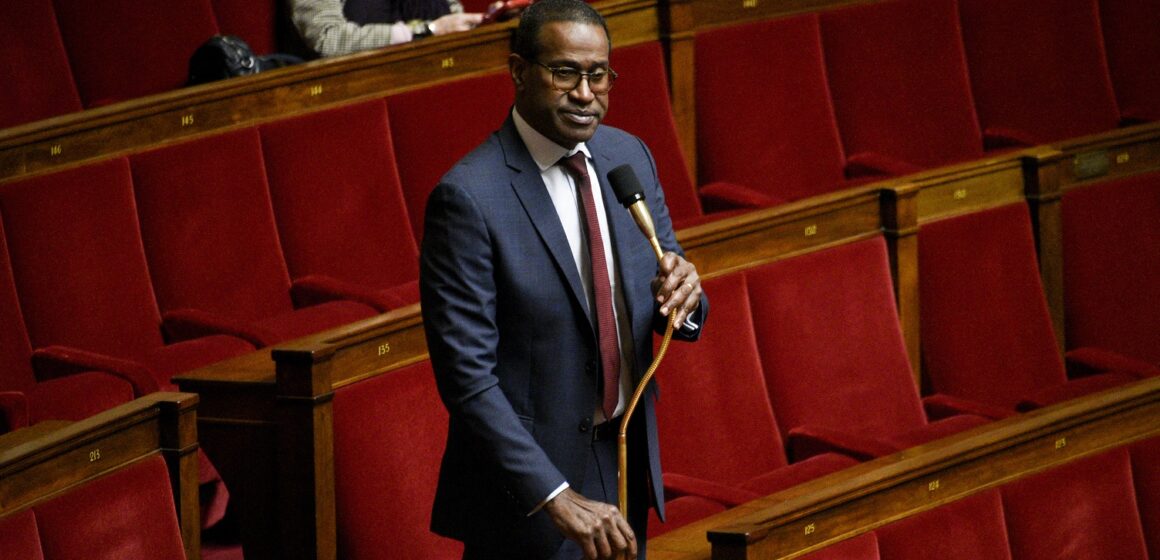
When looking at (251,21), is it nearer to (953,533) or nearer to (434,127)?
(434,127)

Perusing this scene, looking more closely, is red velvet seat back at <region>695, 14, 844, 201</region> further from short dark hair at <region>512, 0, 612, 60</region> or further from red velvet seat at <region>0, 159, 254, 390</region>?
short dark hair at <region>512, 0, 612, 60</region>

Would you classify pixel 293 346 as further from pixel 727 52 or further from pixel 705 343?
pixel 727 52

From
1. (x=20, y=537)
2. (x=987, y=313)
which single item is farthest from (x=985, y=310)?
(x=20, y=537)

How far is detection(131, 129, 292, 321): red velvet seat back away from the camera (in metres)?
0.61

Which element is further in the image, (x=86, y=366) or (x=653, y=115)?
(x=653, y=115)

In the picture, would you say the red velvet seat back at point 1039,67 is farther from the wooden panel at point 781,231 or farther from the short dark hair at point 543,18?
the short dark hair at point 543,18

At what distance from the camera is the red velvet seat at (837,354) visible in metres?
0.61

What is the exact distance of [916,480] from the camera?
472 millimetres

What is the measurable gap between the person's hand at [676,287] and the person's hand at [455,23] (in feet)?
1.40

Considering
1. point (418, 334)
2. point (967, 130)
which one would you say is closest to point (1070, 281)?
point (967, 130)

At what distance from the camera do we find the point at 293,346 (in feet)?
1.60

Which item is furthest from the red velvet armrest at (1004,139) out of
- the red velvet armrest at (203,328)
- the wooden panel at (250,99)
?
the red velvet armrest at (203,328)

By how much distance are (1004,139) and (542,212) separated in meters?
0.56

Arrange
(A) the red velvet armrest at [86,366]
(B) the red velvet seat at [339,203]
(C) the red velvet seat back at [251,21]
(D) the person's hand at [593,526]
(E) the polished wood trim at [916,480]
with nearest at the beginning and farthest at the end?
(D) the person's hand at [593,526] < (E) the polished wood trim at [916,480] < (A) the red velvet armrest at [86,366] < (B) the red velvet seat at [339,203] < (C) the red velvet seat back at [251,21]
